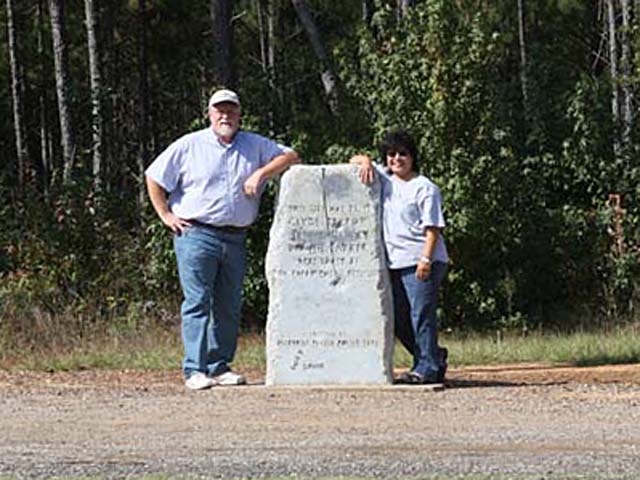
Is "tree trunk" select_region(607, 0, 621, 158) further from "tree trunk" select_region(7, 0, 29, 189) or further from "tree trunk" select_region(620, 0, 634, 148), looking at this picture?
"tree trunk" select_region(7, 0, 29, 189)

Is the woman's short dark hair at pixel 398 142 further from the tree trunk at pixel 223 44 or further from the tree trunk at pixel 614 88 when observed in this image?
the tree trunk at pixel 223 44

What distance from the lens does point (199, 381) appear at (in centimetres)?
1318

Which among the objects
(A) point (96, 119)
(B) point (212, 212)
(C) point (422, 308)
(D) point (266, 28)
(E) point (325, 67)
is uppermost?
(D) point (266, 28)

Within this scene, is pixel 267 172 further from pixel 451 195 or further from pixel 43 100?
pixel 43 100

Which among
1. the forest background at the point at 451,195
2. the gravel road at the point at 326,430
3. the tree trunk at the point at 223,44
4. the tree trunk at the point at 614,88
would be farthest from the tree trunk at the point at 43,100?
the gravel road at the point at 326,430

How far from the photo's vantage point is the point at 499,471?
9.10 m

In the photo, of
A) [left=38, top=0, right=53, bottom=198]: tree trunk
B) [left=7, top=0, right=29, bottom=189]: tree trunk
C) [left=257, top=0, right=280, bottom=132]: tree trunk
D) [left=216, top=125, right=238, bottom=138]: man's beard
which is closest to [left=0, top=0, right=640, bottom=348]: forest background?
[left=216, top=125, right=238, bottom=138]: man's beard

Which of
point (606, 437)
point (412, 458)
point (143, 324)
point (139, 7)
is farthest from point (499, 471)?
point (139, 7)

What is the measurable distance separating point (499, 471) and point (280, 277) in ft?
14.6

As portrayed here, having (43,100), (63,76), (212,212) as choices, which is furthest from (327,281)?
(43,100)

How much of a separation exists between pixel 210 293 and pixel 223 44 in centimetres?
1660

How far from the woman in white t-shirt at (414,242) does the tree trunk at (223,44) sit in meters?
15.5

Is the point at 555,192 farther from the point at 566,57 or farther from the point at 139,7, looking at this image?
the point at 139,7

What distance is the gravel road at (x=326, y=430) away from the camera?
30.7 feet
